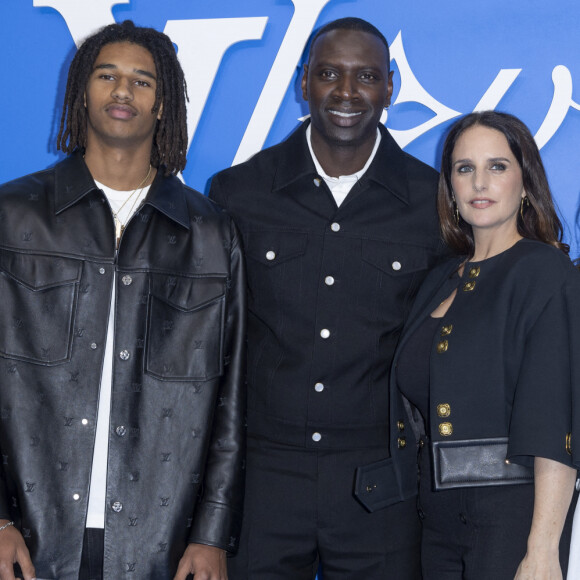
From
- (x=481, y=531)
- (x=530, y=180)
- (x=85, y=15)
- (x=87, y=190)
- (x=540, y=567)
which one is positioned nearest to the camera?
(x=540, y=567)

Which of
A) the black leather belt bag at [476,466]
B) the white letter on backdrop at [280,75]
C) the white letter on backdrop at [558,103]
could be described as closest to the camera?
the black leather belt bag at [476,466]

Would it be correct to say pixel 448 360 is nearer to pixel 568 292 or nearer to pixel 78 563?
pixel 568 292

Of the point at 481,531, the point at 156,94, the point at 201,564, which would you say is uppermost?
the point at 156,94

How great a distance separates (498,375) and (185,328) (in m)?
0.83

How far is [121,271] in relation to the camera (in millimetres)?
2211

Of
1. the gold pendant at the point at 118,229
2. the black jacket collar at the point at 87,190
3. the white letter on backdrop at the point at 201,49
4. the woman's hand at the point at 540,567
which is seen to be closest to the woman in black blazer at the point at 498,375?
the woman's hand at the point at 540,567

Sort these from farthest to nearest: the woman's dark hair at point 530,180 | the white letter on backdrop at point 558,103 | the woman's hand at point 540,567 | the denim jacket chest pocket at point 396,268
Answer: the white letter on backdrop at point 558,103, the denim jacket chest pocket at point 396,268, the woman's dark hair at point 530,180, the woman's hand at point 540,567

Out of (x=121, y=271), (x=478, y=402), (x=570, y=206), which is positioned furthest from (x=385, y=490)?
(x=570, y=206)

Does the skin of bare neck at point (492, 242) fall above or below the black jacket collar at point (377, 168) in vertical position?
below

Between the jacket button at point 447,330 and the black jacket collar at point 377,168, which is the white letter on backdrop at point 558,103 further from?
the jacket button at point 447,330

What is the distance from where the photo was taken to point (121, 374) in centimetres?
216

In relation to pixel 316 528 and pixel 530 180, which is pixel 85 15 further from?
pixel 316 528

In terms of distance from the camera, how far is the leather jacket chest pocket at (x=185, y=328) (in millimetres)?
2230

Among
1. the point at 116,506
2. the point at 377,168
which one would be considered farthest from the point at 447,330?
the point at 116,506
